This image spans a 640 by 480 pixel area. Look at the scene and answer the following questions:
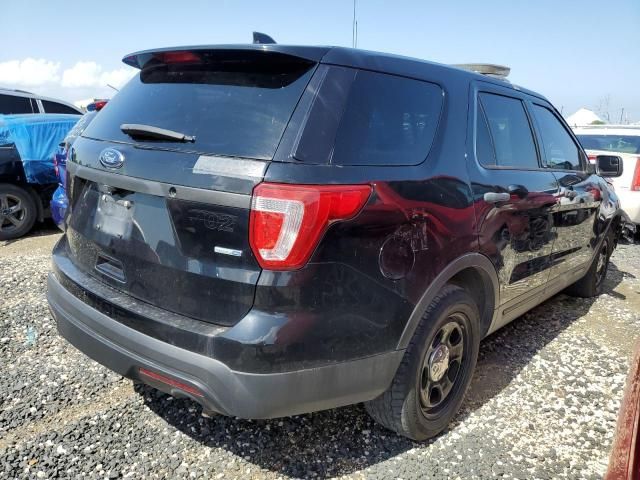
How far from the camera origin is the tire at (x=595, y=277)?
4.59m

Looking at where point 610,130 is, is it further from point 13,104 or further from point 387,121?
point 13,104

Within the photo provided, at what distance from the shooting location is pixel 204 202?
179 centimetres

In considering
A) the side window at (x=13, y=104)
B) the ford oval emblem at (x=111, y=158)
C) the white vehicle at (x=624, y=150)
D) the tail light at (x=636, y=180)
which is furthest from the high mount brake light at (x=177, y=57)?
the side window at (x=13, y=104)

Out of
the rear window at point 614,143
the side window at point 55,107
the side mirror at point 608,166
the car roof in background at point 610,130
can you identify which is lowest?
the rear window at point 614,143

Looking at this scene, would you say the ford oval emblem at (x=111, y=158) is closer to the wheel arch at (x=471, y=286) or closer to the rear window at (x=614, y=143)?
the wheel arch at (x=471, y=286)

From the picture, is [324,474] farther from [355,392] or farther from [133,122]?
[133,122]

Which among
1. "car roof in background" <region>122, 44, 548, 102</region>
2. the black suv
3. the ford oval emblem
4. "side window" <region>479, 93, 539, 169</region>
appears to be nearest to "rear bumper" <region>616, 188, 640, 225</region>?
"side window" <region>479, 93, 539, 169</region>

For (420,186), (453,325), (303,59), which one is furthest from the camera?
(453,325)

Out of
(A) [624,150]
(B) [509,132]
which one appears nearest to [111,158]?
(B) [509,132]

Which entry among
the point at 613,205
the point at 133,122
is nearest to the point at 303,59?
the point at 133,122

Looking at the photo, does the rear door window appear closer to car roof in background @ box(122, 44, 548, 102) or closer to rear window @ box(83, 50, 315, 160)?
car roof in background @ box(122, 44, 548, 102)

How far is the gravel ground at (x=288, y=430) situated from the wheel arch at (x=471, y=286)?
58 cm

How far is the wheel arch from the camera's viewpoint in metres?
2.12

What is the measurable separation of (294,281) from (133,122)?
3.69ft
